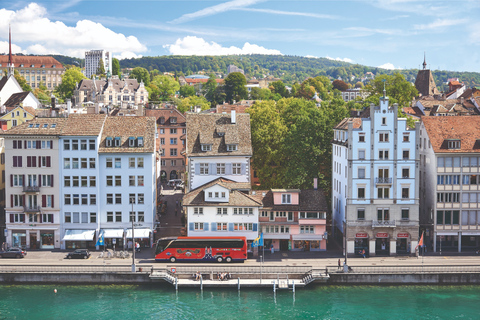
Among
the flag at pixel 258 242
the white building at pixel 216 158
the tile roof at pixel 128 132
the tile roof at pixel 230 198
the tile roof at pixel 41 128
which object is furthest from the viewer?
the white building at pixel 216 158

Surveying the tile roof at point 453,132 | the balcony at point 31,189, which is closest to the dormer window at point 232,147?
the tile roof at point 453,132

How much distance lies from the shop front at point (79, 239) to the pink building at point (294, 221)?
20.5m

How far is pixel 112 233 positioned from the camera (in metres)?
73.0

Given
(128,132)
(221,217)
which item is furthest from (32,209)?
(221,217)

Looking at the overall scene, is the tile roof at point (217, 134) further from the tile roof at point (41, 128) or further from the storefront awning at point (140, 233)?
the tile roof at point (41, 128)

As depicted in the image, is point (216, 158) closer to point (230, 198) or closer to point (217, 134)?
point (217, 134)

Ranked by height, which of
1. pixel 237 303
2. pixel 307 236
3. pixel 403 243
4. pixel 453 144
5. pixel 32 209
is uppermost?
pixel 453 144

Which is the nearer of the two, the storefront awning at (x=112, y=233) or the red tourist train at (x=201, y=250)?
the red tourist train at (x=201, y=250)

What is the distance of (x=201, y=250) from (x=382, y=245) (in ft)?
69.6

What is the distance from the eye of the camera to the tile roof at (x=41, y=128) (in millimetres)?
72838

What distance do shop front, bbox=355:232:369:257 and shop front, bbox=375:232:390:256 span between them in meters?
1.24

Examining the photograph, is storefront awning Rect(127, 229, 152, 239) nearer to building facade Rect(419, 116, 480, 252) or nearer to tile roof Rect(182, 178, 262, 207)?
tile roof Rect(182, 178, 262, 207)

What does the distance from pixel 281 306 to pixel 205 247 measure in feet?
44.1

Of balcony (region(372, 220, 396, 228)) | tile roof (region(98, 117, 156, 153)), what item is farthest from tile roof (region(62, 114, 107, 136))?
balcony (region(372, 220, 396, 228))
